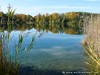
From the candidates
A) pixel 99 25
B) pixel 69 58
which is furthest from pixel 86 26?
pixel 69 58

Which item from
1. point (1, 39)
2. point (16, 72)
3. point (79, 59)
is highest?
point (1, 39)

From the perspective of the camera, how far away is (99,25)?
13.6 m

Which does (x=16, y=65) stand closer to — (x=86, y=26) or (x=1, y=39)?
(x=1, y=39)

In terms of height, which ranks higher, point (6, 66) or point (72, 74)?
point (6, 66)

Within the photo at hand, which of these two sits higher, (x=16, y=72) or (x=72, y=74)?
(x=16, y=72)

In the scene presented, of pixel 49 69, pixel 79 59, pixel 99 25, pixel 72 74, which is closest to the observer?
pixel 72 74

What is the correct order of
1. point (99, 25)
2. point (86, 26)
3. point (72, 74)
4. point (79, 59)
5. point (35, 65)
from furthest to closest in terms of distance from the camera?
point (86, 26)
point (99, 25)
point (79, 59)
point (35, 65)
point (72, 74)

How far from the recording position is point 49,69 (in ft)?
31.2

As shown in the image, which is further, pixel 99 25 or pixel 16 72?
pixel 99 25

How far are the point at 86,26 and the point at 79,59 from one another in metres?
4.93

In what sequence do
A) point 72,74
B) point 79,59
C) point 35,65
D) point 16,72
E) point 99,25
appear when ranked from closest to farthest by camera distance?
point 16,72 → point 72,74 → point 35,65 → point 79,59 → point 99,25

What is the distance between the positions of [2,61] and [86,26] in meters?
13.5

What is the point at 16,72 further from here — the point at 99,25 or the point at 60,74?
the point at 99,25

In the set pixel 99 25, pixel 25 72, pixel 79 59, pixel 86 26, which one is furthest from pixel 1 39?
pixel 86 26
